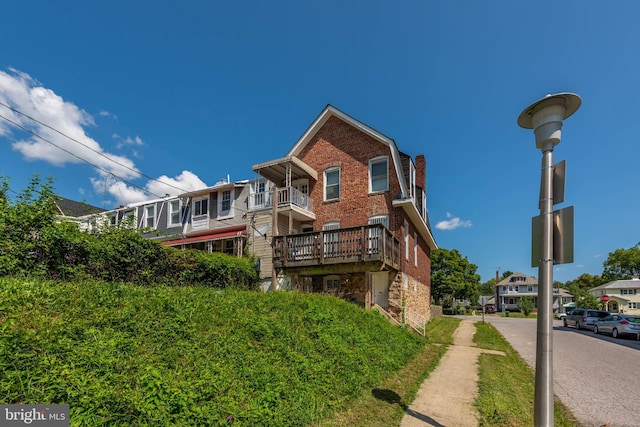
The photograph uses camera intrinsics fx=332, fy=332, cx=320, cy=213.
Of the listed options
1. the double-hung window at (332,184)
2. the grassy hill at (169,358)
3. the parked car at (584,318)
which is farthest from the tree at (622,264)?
the grassy hill at (169,358)

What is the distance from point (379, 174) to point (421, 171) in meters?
4.73

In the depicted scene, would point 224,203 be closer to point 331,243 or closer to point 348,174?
point 348,174

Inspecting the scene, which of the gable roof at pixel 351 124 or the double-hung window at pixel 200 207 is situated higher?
the gable roof at pixel 351 124

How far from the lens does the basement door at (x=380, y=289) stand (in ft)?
52.6

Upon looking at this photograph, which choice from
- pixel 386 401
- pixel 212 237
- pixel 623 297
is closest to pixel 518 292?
pixel 623 297

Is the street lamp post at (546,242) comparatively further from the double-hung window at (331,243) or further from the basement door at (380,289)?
the basement door at (380,289)

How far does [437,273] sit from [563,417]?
41442 millimetres

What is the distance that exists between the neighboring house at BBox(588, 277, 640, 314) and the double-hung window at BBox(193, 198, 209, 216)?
191ft

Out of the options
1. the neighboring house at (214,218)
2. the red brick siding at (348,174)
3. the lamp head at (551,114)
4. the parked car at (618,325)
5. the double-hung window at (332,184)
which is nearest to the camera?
the lamp head at (551,114)

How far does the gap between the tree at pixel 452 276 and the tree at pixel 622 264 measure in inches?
1955

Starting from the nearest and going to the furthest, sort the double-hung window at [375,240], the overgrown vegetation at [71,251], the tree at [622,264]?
the overgrown vegetation at [71,251] < the double-hung window at [375,240] < the tree at [622,264]

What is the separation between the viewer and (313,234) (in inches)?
577

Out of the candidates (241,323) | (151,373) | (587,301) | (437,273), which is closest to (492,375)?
(241,323)

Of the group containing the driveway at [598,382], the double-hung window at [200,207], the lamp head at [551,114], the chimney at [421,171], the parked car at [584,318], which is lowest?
the parked car at [584,318]
